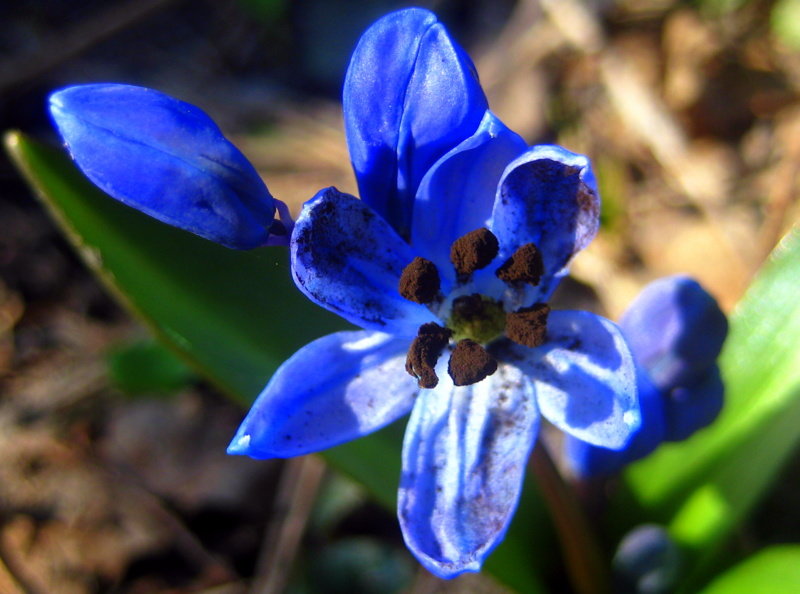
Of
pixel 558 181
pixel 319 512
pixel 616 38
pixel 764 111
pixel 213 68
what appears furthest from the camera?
pixel 213 68

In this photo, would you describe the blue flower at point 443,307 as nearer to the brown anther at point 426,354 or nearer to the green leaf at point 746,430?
the brown anther at point 426,354

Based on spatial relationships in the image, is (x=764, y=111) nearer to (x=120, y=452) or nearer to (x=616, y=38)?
(x=616, y=38)

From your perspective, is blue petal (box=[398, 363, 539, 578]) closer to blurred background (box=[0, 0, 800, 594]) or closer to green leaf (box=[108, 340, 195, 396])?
blurred background (box=[0, 0, 800, 594])

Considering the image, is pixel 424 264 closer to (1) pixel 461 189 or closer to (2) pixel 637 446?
(1) pixel 461 189

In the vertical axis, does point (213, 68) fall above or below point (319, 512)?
above

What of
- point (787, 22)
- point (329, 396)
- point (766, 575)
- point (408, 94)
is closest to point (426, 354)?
point (329, 396)

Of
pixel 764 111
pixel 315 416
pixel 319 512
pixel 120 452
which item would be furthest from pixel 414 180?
pixel 764 111
